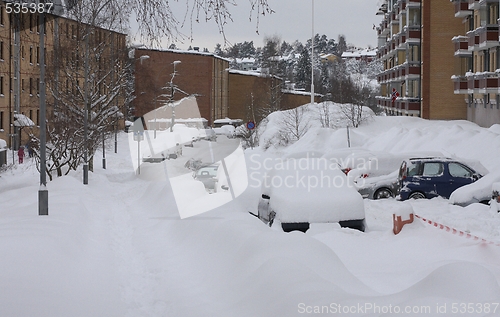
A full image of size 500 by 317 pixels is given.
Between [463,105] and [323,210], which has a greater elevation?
[463,105]

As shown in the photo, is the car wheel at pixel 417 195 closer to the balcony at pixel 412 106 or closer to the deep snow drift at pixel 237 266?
the deep snow drift at pixel 237 266

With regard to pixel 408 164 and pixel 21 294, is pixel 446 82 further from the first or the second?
pixel 21 294

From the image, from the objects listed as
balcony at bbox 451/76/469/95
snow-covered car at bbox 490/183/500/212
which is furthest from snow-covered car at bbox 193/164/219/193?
balcony at bbox 451/76/469/95

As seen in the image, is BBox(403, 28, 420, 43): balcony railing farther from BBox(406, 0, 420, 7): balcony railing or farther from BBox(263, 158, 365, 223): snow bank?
BBox(263, 158, 365, 223): snow bank

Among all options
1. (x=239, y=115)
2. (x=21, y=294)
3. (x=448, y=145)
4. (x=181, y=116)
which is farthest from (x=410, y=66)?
(x=21, y=294)

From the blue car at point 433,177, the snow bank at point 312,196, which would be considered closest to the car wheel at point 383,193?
the blue car at point 433,177

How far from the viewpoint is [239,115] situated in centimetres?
9725

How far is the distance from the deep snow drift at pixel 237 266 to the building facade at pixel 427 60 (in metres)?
35.9

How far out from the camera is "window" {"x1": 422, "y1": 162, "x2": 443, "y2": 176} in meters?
20.5

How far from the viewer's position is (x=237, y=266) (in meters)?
9.54

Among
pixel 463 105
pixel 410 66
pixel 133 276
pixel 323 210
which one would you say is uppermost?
pixel 410 66

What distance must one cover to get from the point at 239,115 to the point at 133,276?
8733 centimetres

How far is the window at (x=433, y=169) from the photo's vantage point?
67.3ft

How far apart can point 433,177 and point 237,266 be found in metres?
12.4
